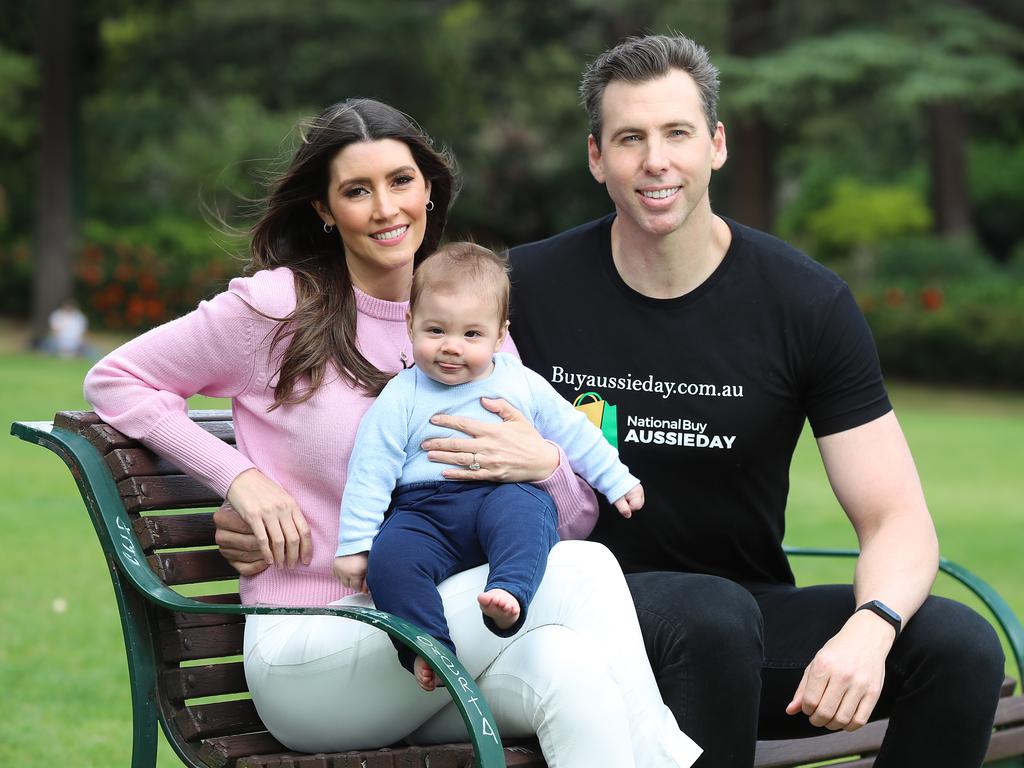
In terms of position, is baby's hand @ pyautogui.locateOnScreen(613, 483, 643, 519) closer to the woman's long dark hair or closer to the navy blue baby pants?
the navy blue baby pants

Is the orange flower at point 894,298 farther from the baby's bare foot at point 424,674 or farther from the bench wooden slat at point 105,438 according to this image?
the baby's bare foot at point 424,674

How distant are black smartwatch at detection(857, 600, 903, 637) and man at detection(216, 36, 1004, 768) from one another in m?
0.03

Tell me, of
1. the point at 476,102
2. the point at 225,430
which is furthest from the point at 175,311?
the point at 225,430

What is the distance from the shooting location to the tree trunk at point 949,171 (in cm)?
2727

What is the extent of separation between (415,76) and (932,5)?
10.8m

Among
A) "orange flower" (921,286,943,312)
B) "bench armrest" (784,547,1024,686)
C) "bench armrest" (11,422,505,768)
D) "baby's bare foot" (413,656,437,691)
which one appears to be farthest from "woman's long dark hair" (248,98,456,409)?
"orange flower" (921,286,943,312)

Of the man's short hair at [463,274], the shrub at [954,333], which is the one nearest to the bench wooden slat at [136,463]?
the man's short hair at [463,274]

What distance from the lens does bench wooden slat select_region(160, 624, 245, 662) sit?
3.23 meters

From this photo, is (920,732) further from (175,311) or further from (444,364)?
(175,311)

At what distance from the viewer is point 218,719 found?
3.19 metres

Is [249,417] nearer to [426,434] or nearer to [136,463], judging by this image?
[136,463]

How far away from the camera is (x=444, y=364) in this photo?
3.15 m

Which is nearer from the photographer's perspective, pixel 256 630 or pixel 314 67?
pixel 256 630

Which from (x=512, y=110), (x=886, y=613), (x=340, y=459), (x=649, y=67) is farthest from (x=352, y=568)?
(x=512, y=110)
